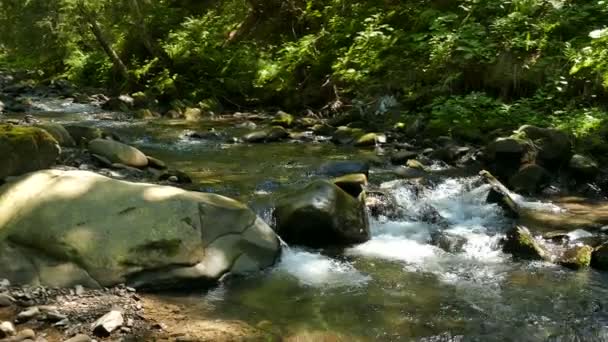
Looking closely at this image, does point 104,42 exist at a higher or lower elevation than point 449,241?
higher

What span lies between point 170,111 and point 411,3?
7638mm

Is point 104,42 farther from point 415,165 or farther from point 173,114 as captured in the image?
point 415,165

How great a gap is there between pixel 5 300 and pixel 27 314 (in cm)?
34

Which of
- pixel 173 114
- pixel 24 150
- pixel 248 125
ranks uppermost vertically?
pixel 24 150

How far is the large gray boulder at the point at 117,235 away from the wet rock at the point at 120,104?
1155 cm

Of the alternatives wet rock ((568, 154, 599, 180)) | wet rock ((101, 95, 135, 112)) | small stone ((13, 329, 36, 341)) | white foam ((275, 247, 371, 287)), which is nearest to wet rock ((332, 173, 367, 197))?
white foam ((275, 247, 371, 287))

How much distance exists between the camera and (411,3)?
16.3 m

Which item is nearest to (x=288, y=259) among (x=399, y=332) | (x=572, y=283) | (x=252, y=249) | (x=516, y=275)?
(x=252, y=249)

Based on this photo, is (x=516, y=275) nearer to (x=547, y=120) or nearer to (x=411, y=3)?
(x=547, y=120)

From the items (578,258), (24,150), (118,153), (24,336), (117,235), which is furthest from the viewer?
(118,153)

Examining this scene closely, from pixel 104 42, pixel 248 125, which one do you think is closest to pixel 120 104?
pixel 104 42

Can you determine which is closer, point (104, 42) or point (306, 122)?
point (306, 122)

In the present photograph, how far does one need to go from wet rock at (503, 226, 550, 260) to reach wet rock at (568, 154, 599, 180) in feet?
10.3

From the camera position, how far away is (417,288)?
5.39 metres
